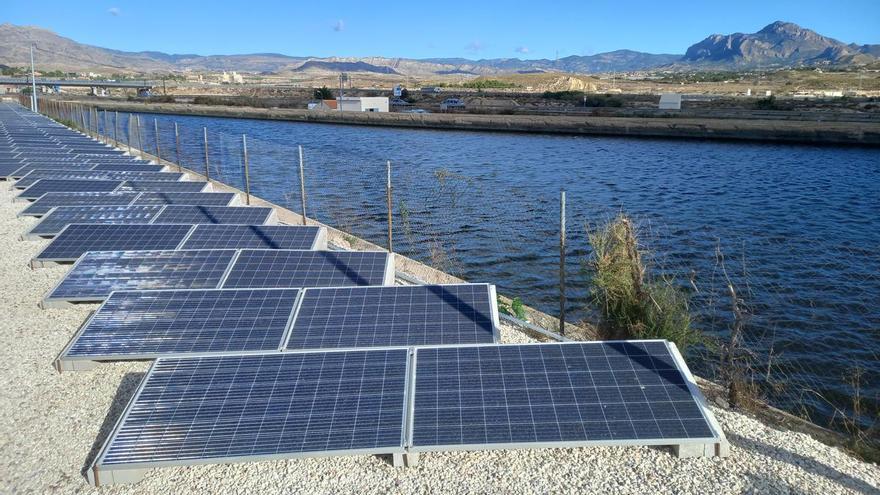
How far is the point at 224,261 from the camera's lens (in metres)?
10.5

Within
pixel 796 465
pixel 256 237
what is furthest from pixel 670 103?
pixel 796 465

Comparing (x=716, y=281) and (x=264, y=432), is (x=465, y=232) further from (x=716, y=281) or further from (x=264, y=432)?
(x=264, y=432)

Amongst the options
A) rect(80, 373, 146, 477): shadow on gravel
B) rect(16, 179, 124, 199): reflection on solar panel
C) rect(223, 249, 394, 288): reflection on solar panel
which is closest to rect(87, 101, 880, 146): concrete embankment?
rect(16, 179, 124, 199): reflection on solar panel

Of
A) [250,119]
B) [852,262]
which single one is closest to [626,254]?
[852,262]

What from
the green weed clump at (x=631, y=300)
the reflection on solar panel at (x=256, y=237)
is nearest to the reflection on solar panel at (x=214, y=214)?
the reflection on solar panel at (x=256, y=237)

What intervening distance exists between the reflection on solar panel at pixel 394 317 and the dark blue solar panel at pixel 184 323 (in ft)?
1.02

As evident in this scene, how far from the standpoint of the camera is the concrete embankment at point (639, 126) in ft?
163

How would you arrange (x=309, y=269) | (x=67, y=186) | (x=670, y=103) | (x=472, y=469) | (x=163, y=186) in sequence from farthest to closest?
(x=670, y=103) → (x=163, y=186) → (x=67, y=186) → (x=309, y=269) → (x=472, y=469)

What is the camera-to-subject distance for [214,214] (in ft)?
47.5

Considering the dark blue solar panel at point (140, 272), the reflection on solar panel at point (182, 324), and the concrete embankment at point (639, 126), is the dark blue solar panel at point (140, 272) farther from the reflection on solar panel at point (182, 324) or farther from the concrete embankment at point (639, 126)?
the concrete embankment at point (639, 126)

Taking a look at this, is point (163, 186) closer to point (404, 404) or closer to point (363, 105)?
point (404, 404)

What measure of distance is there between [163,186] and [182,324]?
11705 millimetres

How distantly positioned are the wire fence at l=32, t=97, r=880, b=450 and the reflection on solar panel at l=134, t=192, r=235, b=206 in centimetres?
192

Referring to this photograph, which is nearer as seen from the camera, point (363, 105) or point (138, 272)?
point (138, 272)
